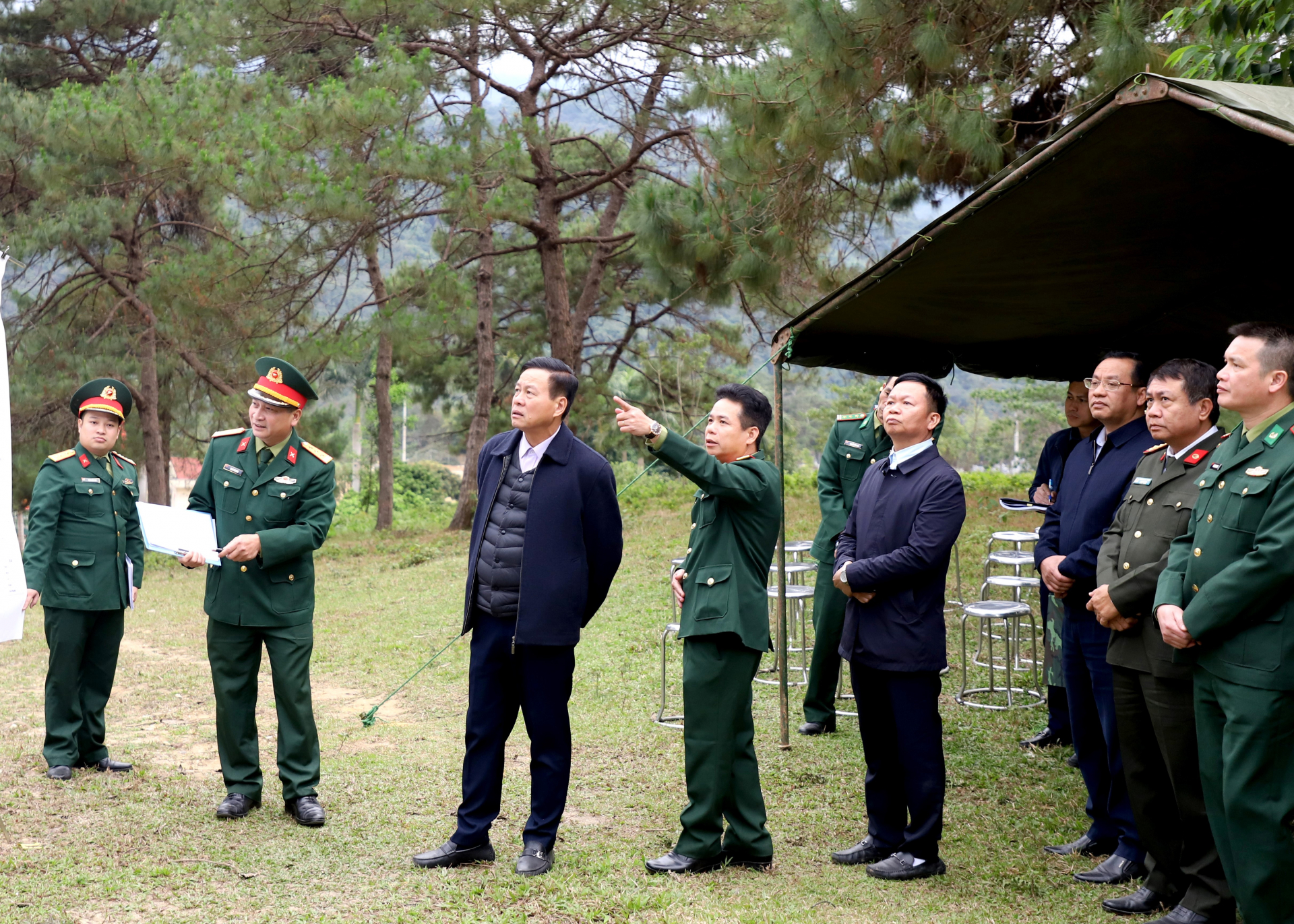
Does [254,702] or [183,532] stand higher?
[183,532]

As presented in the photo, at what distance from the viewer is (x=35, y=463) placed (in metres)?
17.6

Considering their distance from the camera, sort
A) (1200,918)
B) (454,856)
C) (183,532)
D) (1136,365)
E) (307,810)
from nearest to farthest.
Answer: (1200,918)
(454,856)
(1136,365)
(307,810)
(183,532)

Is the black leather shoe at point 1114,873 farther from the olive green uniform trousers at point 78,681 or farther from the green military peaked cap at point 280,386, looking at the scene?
the olive green uniform trousers at point 78,681

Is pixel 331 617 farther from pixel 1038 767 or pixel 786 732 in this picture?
pixel 1038 767

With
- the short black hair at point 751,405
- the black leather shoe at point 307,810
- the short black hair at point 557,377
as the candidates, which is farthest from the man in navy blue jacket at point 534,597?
the black leather shoe at point 307,810

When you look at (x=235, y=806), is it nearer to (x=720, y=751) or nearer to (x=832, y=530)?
(x=720, y=751)

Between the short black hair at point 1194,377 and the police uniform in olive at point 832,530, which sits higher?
the short black hair at point 1194,377

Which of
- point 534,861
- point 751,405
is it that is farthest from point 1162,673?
point 534,861

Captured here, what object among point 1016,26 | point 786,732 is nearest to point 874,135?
point 1016,26

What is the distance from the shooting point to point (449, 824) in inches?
168

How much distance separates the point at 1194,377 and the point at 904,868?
1.84m

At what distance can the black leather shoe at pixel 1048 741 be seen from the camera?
17.5 ft

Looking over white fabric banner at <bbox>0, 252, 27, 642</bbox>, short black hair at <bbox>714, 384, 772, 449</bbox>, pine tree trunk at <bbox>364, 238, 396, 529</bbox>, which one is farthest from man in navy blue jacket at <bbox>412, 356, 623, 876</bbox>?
pine tree trunk at <bbox>364, 238, 396, 529</bbox>

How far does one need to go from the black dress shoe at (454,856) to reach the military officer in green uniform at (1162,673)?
6.68ft
